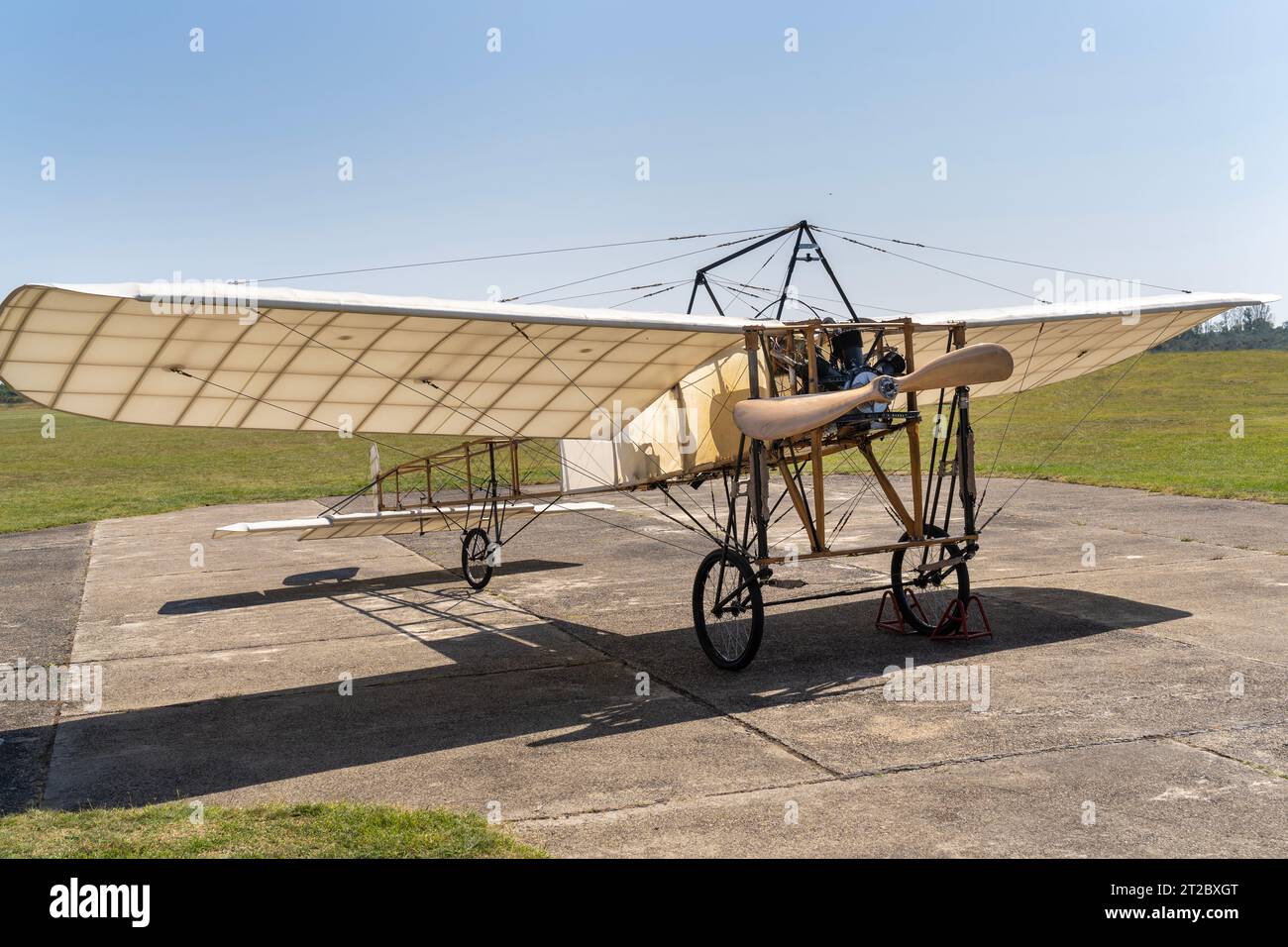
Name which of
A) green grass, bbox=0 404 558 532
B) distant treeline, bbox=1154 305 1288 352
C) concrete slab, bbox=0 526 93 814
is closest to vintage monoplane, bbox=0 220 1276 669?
concrete slab, bbox=0 526 93 814

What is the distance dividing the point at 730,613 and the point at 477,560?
6.22m

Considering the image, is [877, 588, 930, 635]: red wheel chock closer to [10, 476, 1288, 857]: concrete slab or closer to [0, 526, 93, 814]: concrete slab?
[10, 476, 1288, 857]: concrete slab

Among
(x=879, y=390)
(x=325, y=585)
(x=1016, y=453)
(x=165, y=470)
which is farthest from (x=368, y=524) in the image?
(x=165, y=470)

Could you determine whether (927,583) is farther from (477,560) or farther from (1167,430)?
(1167,430)

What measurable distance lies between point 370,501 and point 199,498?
20.2 feet

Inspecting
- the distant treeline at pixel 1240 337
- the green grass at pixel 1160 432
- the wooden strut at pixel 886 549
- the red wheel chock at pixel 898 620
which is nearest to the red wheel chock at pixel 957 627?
the red wheel chock at pixel 898 620

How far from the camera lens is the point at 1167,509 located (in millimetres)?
19484

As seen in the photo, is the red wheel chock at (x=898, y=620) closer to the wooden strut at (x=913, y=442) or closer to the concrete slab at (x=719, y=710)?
the concrete slab at (x=719, y=710)

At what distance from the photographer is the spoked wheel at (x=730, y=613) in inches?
372

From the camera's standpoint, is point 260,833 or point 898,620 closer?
point 260,833

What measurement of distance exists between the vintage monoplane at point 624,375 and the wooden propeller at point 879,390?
0.7 inches

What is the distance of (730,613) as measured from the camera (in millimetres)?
9766

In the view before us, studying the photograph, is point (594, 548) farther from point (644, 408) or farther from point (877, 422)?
point (877, 422)

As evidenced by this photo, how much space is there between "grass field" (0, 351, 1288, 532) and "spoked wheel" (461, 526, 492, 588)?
1.52m
